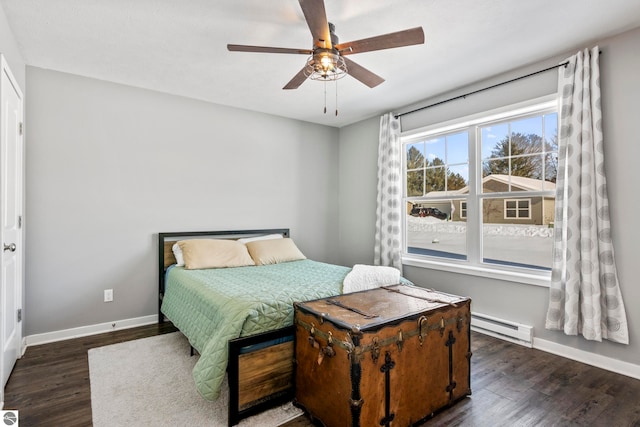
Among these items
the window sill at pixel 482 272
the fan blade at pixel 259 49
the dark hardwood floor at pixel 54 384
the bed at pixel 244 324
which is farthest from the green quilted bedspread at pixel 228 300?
the fan blade at pixel 259 49

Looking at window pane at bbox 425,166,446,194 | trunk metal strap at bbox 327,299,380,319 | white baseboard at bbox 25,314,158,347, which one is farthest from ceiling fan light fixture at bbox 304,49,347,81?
white baseboard at bbox 25,314,158,347

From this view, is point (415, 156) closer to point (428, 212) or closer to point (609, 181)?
point (428, 212)

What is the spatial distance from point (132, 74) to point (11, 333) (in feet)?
7.83

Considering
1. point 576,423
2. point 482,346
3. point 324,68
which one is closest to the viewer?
point 576,423

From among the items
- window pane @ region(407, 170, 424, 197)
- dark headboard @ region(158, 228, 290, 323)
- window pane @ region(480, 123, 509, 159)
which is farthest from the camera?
window pane @ region(407, 170, 424, 197)

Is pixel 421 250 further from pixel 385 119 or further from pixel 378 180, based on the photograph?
pixel 385 119

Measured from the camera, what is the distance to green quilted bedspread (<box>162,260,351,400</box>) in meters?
1.89

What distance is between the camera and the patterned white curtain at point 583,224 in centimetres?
247

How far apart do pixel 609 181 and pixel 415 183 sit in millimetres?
1927

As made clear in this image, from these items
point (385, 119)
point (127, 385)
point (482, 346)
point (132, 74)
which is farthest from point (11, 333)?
point (385, 119)

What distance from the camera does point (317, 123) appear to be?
489 cm

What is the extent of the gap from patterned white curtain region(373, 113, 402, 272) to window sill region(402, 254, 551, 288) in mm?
215

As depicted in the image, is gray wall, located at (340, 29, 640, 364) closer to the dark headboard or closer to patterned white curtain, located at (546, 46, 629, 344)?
patterned white curtain, located at (546, 46, 629, 344)

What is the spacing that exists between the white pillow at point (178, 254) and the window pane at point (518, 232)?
10.3 feet
